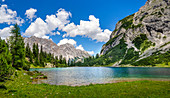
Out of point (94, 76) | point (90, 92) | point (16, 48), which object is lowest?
point (94, 76)

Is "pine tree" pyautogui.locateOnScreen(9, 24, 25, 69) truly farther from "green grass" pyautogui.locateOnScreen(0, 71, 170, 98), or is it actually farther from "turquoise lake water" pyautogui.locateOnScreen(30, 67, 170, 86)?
"green grass" pyautogui.locateOnScreen(0, 71, 170, 98)

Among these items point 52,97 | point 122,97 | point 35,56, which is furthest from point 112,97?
point 35,56

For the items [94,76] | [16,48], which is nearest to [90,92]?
[94,76]

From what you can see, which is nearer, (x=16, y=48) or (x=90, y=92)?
(x=90, y=92)

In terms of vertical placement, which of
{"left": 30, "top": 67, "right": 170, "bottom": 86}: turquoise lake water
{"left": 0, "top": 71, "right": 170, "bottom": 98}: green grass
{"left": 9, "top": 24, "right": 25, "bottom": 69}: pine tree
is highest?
{"left": 9, "top": 24, "right": 25, "bottom": 69}: pine tree

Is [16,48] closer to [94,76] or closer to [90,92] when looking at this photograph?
[94,76]

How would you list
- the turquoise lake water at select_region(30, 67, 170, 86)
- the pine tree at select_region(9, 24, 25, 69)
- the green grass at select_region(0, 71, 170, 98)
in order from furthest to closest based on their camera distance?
the pine tree at select_region(9, 24, 25, 69) → the turquoise lake water at select_region(30, 67, 170, 86) → the green grass at select_region(0, 71, 170, 98)

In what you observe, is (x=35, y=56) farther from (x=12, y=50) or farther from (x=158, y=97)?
(x=158, y=97)

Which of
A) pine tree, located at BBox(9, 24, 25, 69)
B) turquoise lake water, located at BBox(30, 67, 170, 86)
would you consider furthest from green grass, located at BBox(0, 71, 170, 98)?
pine tree, located at BBox(9, 24, 25, 69)

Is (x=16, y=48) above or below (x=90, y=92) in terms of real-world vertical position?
above

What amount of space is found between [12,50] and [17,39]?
23.1ft

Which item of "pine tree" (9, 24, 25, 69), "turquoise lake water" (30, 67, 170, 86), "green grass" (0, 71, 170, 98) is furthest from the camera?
"pine tree" (9, 24, 25, 69)

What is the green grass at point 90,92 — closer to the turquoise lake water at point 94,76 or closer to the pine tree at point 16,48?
the turquoise lake water at point 94,76

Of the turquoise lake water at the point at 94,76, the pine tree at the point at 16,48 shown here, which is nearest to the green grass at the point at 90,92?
the turquoise lake water at the point at 94,76
